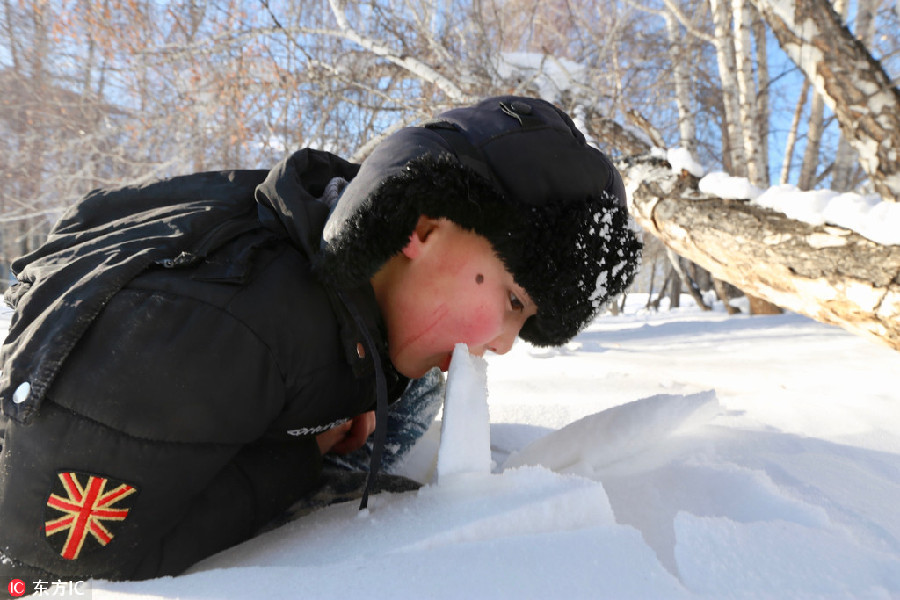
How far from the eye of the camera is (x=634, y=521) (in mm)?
758

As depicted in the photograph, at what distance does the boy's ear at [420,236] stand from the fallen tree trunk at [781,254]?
1314 millimetres

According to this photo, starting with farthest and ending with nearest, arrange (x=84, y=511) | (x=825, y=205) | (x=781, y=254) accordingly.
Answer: (x=781, y=254) < (x=825, y=205) < (x=84, y=511)

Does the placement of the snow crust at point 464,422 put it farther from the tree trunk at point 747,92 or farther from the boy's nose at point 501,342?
the tree trunk at point 747,92

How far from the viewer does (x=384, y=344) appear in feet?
3.09

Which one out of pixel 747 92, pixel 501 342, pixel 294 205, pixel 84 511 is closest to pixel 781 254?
pixel 501 342

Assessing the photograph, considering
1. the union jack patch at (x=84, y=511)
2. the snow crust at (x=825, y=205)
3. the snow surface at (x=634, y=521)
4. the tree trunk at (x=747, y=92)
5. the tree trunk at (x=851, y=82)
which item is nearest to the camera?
the snow surface at (x=634, y=521)

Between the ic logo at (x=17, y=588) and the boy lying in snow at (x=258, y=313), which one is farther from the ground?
the boy lying in snow at (x=258, y=313)

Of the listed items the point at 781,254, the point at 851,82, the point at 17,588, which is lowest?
the point at 17,588

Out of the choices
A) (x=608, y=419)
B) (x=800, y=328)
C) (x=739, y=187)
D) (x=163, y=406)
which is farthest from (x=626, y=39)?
(x=163, y=406)

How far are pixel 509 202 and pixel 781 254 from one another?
4.15ft

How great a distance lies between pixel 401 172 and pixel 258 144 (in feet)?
16.4

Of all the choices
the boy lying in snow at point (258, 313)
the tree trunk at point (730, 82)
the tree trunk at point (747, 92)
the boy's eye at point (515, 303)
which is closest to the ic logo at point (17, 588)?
the boy lying in snow at point (258, 313)

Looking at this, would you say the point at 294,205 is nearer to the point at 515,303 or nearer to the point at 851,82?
the point at 515,303

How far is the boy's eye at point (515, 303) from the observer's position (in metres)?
0.99
